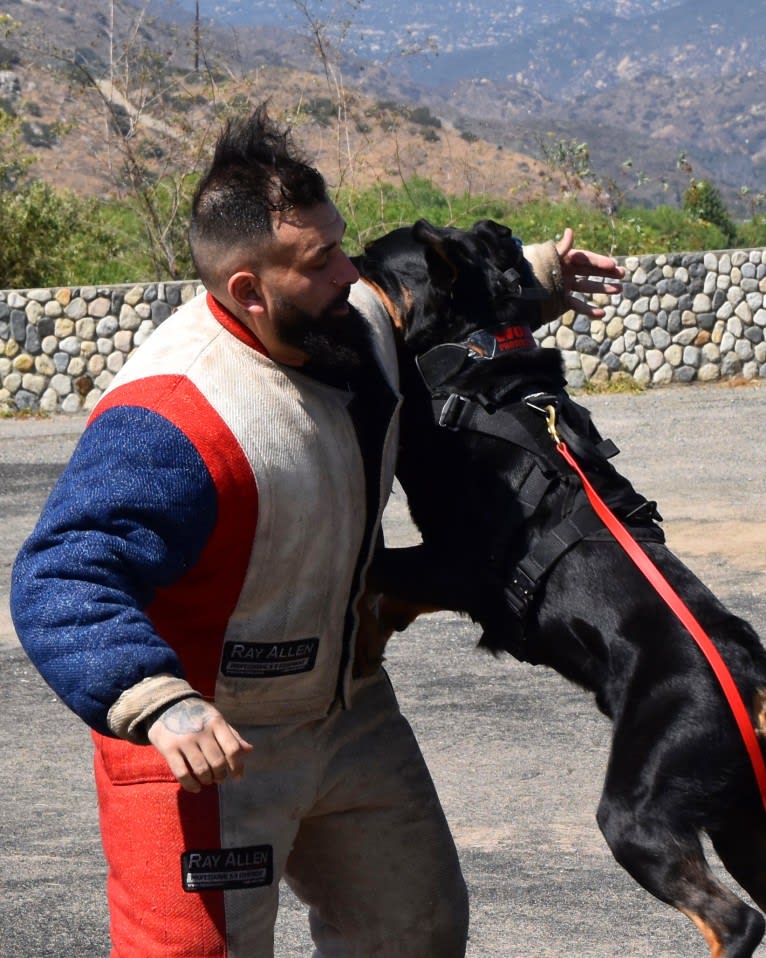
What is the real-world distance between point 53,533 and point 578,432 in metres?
1.43

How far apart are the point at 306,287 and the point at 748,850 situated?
1.49 metres

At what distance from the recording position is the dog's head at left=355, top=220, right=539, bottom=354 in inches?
131

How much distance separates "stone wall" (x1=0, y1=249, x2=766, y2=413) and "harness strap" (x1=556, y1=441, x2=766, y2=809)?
11.6 meters

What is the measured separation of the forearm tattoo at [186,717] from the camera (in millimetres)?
2004

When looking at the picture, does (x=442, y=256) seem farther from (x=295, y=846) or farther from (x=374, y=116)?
(x=374, y=116)

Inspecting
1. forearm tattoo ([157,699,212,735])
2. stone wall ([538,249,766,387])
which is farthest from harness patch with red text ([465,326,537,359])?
stone wall ([538,249,766,387])

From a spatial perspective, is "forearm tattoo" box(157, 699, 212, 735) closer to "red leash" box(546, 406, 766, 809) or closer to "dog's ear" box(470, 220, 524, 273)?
"red leash" box(546, 406, 766, 809)

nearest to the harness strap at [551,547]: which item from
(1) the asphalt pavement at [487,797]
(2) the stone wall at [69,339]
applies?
(1) the asphalt pavement at [487,797]

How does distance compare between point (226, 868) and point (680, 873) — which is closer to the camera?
point (226, 868)

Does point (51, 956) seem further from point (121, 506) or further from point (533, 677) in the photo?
point (533, 677)

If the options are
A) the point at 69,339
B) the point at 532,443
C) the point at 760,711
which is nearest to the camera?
the point at 760,711

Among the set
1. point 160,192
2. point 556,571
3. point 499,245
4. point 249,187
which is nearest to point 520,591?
point 556,571

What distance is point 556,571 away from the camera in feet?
10.1

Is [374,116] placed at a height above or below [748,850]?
below
